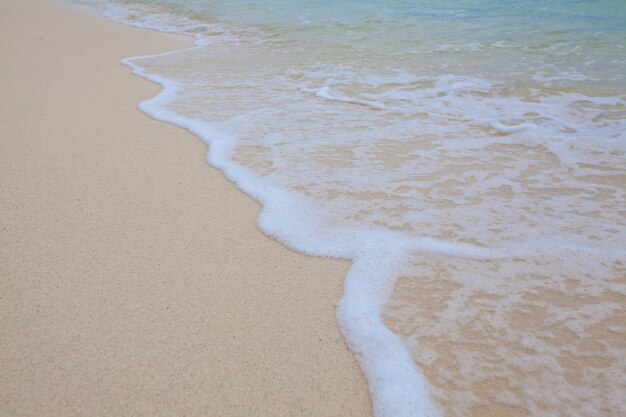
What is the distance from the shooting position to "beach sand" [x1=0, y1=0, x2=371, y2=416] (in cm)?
135

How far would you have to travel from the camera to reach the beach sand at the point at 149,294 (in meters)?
1.35

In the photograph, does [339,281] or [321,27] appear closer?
[339,281]

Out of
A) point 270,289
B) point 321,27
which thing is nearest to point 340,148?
point 270,289

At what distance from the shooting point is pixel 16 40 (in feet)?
20.1

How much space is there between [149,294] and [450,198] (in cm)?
157

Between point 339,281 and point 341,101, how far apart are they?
105 inches

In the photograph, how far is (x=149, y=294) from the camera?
5.61 feet

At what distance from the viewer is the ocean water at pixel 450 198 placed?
1446 mm

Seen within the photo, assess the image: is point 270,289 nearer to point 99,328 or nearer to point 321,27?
point 99,328

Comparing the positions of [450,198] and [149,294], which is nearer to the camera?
[149,294]

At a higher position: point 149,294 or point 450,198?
point 450,198

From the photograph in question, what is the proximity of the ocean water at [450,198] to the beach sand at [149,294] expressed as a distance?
0.16 m

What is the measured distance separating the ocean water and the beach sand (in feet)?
0.51

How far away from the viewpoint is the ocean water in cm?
145
